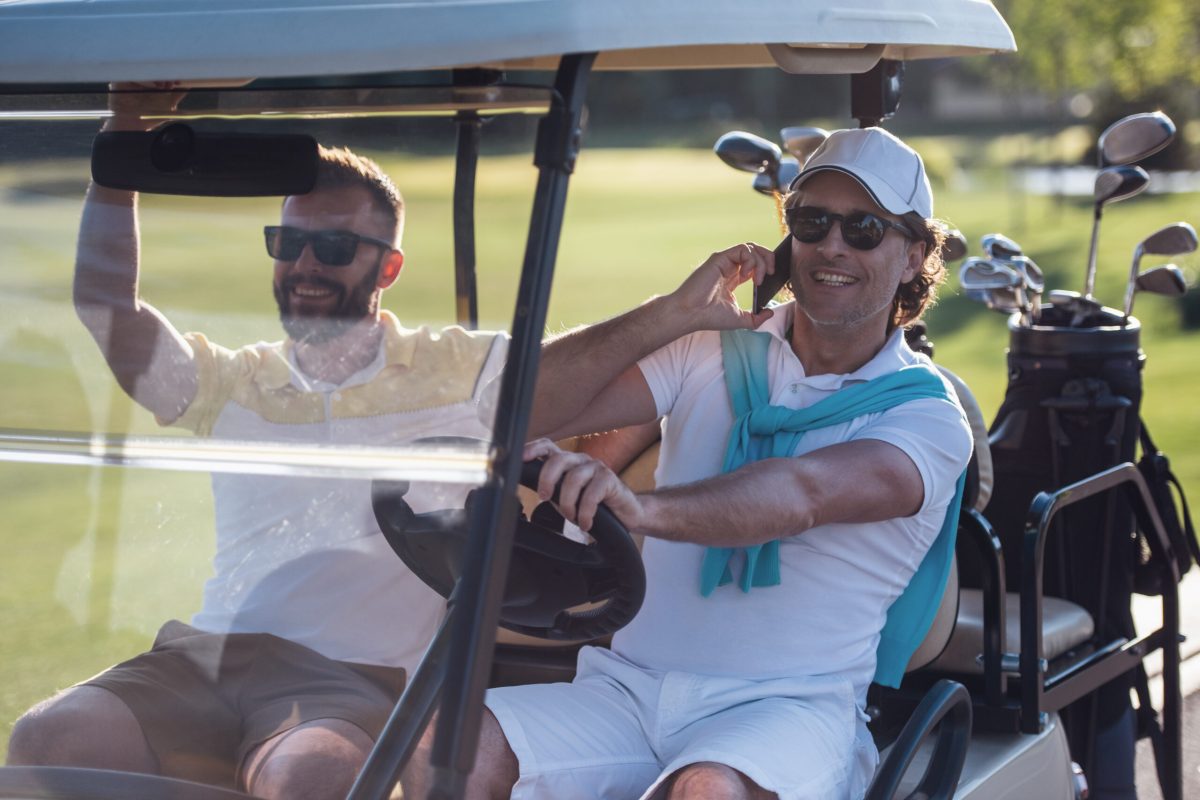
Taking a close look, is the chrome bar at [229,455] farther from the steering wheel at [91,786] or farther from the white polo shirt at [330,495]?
the steering wheel at [91,786]

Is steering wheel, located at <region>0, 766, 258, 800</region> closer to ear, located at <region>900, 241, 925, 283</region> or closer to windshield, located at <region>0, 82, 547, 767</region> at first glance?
windshield, located at <region>0, 82, 547, 767</region>

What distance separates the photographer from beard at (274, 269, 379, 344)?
76.7 inches

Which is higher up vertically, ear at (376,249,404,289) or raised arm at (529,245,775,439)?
ear at (376,249,404,289)

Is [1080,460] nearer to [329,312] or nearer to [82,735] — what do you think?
[329,312]

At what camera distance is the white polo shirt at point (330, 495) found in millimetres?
1866

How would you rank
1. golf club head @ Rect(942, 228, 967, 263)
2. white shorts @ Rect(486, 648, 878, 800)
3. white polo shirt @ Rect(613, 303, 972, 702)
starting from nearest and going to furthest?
white shorts @ Rect(486, 648, 878, 800), white polo shirt @ Rect(613, 303, 972, 702), golf club head @ Rect(942, 228, 967, 263)

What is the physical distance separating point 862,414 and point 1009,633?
0.77 m

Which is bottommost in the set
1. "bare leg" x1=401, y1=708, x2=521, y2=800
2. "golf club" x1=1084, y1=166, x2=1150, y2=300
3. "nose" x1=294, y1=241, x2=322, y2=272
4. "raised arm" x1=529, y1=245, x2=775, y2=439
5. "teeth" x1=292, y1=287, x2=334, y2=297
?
"bare leg" x1=401, y1=708, x2=521, y2=800

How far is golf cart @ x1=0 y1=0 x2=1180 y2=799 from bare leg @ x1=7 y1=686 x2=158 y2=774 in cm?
4

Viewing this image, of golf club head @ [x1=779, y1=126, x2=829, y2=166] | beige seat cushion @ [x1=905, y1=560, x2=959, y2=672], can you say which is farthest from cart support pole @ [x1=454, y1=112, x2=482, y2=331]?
golf club head @ [x1=779, y1=126, x2=829, y2=166]

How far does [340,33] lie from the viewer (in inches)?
66.7

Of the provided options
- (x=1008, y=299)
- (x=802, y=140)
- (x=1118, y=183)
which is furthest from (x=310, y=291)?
(x=1118, y=183)

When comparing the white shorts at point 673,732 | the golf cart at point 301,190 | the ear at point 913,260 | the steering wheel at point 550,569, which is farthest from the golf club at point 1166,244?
the steering wheel at point 550,569

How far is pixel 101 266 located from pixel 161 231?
0.09 m
